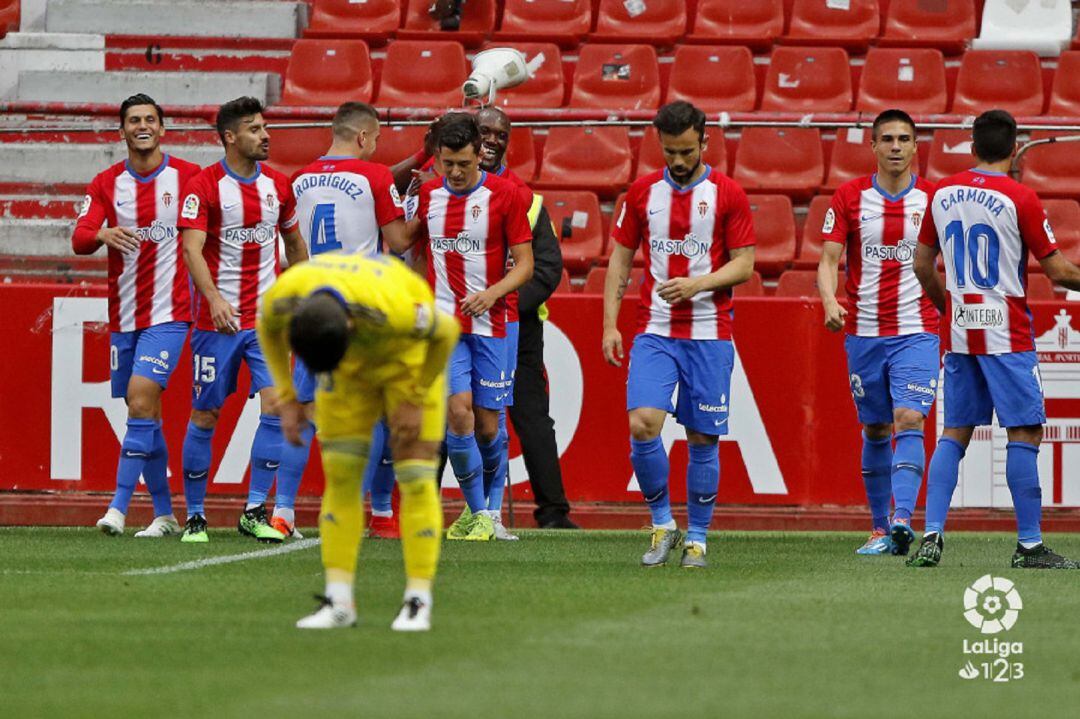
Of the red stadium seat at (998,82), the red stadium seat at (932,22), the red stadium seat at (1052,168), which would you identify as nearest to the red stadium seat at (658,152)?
the red stadium seat at (998,82)

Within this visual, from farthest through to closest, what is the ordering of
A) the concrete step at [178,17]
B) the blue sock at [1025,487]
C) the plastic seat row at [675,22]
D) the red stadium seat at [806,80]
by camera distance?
1. the concrete step at [178,17]
2. the plastic seat row at [675,22]
3. the red stadium seat at [806,80]
4. the blue sock at [1025,487]

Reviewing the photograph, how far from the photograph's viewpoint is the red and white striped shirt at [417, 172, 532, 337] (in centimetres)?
1004

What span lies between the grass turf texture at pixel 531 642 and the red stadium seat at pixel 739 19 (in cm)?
790

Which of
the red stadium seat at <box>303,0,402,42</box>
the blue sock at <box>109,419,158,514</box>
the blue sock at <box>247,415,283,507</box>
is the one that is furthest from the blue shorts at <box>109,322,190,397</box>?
the red stadium seat at <box>303,0,402,42</box>

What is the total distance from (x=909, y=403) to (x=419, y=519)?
14.2 ft

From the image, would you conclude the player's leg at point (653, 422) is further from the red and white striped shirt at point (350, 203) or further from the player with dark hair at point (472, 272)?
the red and white striped shirt at point (350, 203)

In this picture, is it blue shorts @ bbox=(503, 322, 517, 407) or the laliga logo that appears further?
blue shorts @ bbox=(503, 322, 517, 407)

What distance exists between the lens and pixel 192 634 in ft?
19.8

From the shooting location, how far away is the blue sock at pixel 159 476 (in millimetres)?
10312

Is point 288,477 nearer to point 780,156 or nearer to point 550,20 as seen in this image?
point 780,156

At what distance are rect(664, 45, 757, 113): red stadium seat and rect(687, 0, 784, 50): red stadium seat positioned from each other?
0.50 meters

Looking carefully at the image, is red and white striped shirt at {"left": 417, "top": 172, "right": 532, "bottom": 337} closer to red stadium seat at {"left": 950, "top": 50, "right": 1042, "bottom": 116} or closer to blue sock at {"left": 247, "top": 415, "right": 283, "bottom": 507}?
blue sock at {"left": 247, "top": 415, "right": 283, "bottom": 507}

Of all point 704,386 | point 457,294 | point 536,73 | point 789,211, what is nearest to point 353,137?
point 457,294

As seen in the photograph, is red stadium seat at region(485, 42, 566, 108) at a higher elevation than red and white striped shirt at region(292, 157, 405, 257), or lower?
higher
